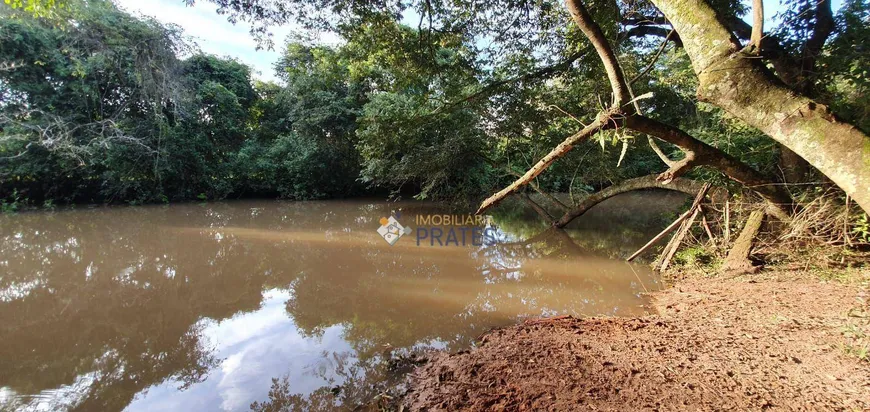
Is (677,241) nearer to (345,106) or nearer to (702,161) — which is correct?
(702,161)

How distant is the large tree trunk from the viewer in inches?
58.8

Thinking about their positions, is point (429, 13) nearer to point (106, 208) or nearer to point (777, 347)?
point (777, 347)

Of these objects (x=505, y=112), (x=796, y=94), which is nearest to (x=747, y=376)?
(x=796, y=94)

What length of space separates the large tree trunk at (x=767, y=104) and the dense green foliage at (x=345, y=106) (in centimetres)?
79

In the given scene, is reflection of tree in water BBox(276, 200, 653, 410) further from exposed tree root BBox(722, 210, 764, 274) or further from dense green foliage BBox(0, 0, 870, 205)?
dense green foliage BBox(0, 0, 870, 205)

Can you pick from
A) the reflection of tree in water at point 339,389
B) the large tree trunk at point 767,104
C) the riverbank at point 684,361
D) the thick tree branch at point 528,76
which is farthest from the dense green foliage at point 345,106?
the reflection of tree in water at point 339,389

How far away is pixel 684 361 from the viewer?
7.04 ft

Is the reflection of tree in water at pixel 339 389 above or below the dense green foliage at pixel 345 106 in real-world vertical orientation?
below

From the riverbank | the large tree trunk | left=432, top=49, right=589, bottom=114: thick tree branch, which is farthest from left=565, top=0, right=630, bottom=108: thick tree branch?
left=432, top=49, right=589, bottom=114: thick tree branch

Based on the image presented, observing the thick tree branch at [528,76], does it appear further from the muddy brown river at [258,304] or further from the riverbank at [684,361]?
the riverbank at [684,361]

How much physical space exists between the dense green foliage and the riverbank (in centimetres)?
151

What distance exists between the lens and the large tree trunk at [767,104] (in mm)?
1494

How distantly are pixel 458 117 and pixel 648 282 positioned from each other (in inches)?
216

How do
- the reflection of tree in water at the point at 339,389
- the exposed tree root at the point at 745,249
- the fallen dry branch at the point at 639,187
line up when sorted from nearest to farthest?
the reflection of tree in water at the point at 339,389 → the exposed tree root at the point at 745,249 → the fallen dry branch at the point at 639,187
